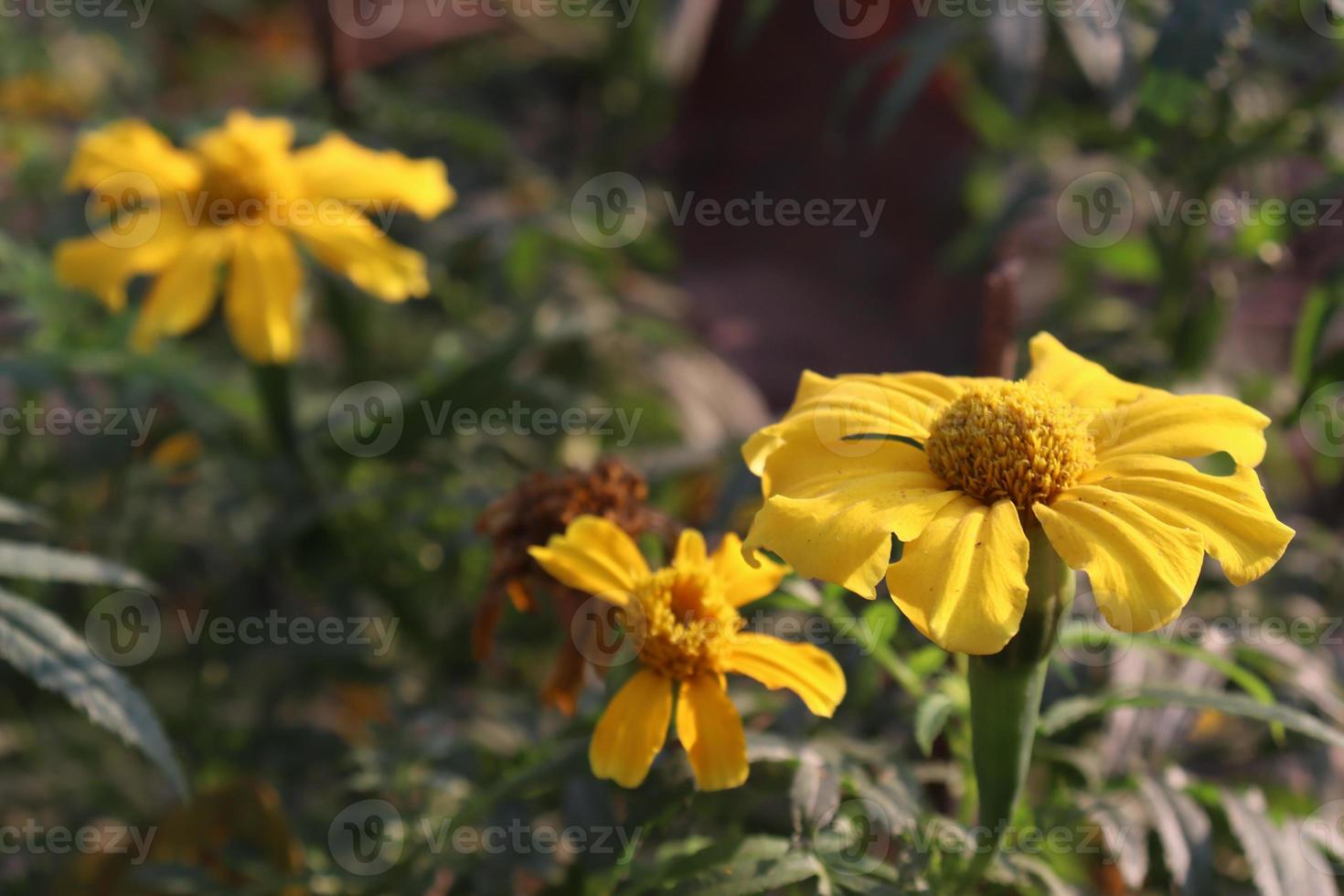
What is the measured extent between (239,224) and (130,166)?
0.11 metres

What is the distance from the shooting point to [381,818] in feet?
3.01

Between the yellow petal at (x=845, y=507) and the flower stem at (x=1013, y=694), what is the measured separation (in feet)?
0.20

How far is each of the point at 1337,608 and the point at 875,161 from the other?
3.31ft

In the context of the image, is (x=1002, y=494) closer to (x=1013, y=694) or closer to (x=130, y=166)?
(x=1013, y=694)

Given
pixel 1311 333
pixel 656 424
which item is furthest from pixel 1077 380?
pixel 656 424

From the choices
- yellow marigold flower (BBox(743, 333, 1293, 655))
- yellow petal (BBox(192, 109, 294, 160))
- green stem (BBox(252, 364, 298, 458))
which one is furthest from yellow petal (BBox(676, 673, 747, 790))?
yellow petal (BBox(192, 109, 294, 160))

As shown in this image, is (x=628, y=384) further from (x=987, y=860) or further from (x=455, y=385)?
(x=987, y=860)

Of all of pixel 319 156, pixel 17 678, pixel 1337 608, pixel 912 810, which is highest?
pixel 319 156

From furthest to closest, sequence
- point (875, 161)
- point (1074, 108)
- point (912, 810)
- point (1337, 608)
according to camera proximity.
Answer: point (875, 161), point (1074, 108), point (1337, 608), point (912, 810)

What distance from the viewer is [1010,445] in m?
0.61

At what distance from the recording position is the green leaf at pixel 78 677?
28.5 inches

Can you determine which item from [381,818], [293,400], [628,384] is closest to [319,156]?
[293,400]

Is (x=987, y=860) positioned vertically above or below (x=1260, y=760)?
above

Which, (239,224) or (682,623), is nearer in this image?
(682,623)
